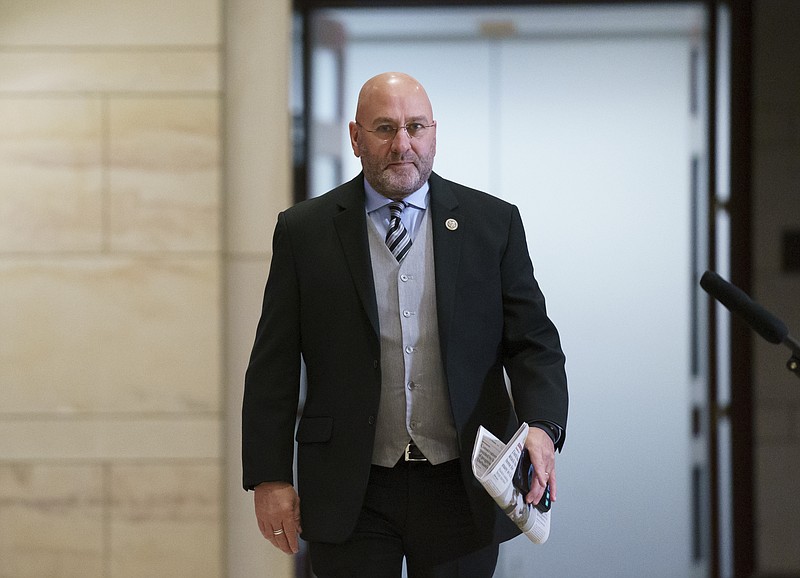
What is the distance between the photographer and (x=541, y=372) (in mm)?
2213

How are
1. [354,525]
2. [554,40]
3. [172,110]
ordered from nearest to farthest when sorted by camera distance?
1. [354,525]
2. [172,110]
3. [554,40]

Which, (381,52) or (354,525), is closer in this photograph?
(354,525)

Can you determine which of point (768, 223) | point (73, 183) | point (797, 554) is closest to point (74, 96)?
point (73, 183)

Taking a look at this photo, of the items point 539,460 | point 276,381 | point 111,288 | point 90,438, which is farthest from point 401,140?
point 90,438

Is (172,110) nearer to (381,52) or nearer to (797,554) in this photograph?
(381,52)

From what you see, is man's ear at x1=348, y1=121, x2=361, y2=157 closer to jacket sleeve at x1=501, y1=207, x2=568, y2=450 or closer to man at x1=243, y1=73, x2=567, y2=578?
man at x1=243, y1=73, x2=567, y2=578

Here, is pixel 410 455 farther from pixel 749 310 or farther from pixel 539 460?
pixel 749 310

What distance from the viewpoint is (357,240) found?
89.0 inches

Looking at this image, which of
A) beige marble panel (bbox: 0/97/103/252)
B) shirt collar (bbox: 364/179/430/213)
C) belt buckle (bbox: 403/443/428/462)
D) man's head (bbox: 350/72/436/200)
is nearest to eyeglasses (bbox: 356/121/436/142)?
man's head (bbox: 350/72/436/200)

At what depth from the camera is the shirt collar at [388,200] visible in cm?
229

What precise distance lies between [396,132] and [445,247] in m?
0.27

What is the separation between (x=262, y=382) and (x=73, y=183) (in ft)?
6.55

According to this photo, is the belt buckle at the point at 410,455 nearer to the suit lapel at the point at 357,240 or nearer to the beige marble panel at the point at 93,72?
the suit lapel at the point at 357,240

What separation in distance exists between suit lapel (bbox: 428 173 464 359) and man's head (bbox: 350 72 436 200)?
0.08 m
